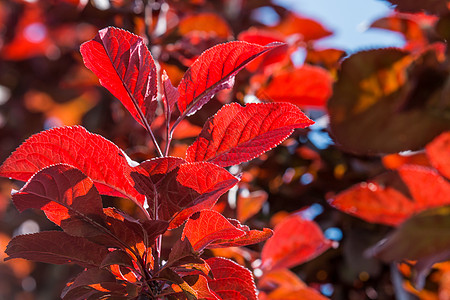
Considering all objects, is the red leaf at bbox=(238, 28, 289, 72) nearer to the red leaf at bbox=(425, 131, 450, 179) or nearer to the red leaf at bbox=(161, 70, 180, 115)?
the red leaf at bbox=(425, 131, 450, 179)

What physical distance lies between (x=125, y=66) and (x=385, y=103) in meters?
0.87

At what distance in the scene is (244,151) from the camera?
576mm

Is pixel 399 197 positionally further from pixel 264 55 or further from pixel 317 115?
pixel 264 55

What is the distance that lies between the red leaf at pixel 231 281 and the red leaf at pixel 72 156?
0.50 ft

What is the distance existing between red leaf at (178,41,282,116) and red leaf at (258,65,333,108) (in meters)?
0.67

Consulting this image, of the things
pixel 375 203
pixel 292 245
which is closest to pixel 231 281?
pixel 292 245

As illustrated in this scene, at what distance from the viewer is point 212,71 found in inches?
22.8

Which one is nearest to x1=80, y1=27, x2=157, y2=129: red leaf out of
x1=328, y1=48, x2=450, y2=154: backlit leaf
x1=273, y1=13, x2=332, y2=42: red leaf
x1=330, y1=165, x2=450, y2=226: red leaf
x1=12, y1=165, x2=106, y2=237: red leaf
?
x1=12, y1=165, x2=106, y2=237: red leaf

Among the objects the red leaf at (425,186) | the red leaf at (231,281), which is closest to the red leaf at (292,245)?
the red leaf at (425,186)

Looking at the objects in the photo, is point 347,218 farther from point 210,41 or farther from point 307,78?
point 210,41

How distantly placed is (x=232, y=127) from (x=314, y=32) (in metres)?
1.23

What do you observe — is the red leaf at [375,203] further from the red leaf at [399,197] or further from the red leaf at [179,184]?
the red leaf at [179,184]

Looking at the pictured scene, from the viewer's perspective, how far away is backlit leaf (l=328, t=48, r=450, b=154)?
1172 mm

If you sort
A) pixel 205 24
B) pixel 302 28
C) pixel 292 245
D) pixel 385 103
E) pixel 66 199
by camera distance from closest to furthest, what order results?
pixel 66 199 < pixel 292 245 < pixel 385 103 < pixel 205 24 < pixel 302 28
